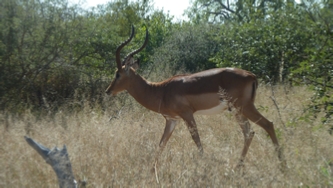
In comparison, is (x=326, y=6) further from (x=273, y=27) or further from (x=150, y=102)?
(x=273, y=27)

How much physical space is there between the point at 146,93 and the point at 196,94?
107 centimetres

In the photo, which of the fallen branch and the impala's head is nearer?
the fallen branch

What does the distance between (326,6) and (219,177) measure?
386 centimetres

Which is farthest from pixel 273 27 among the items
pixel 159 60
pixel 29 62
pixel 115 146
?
pixel 115 146

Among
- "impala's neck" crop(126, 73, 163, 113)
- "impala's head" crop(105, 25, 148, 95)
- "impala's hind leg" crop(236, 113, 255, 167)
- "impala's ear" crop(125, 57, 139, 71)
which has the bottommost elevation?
"impala's hind leg" crop(236, 113, 255, 167)

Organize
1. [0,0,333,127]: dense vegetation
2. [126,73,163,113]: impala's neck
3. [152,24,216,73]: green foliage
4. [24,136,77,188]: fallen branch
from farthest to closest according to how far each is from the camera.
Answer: [152,24,216,73]: green foliage < [126,73,163,113]: impala's neck < [0,0,333,127]: dense vegetation < [24,136,77,188]: fallen branch

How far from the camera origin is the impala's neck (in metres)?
8.18

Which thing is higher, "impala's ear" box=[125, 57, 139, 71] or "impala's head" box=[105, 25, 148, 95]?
"impala's ear" box=[125, 57, 139, 71]

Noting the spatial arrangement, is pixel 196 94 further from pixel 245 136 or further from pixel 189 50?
pixel 189 50

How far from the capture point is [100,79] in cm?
1154

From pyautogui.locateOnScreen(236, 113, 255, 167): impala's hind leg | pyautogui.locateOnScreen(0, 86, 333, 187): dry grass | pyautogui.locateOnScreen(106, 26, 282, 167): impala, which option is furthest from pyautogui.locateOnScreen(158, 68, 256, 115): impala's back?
pyautogui.locateOnScreen(0, 86, 333, 187): dry grass

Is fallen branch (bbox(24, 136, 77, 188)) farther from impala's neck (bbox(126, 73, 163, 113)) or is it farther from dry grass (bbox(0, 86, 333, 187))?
impala's neck (bbox(126, 73, 163, 113))

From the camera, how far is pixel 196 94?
782cm

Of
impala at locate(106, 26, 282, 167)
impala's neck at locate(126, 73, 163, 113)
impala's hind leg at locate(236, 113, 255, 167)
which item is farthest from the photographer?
impala's neck at locate(126, 73, 163, 113)
